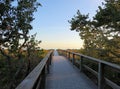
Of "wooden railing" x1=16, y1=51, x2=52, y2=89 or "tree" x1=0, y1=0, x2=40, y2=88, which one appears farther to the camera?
"tree" x1=0, y1=0, x2=40, y2=88

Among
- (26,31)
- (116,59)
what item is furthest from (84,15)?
(26,31)

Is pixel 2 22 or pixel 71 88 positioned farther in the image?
pixel 2 22

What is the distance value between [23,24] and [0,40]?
1535 mm

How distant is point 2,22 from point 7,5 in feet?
3.58

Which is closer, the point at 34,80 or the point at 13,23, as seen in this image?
the point at 34,80

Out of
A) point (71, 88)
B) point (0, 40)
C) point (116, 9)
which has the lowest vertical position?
point (71, 88)

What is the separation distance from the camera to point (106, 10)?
1759cm

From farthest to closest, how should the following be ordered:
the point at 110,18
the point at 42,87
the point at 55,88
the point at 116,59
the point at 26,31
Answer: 1. the point at 116,59
2. the point at 110,18
3. the point at 26,31
4. the point at 55,88
5. the point at 42,87

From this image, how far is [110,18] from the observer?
1655 centimetres

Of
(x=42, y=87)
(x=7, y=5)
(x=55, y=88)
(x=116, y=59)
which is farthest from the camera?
(x=116, y=59)

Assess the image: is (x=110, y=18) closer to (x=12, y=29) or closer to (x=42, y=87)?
(x=12, y=29)

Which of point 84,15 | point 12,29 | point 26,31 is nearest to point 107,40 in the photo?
point 84,15

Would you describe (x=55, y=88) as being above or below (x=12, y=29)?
below

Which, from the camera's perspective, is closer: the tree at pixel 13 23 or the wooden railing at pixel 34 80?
the wooden railing at pixel 34 80
